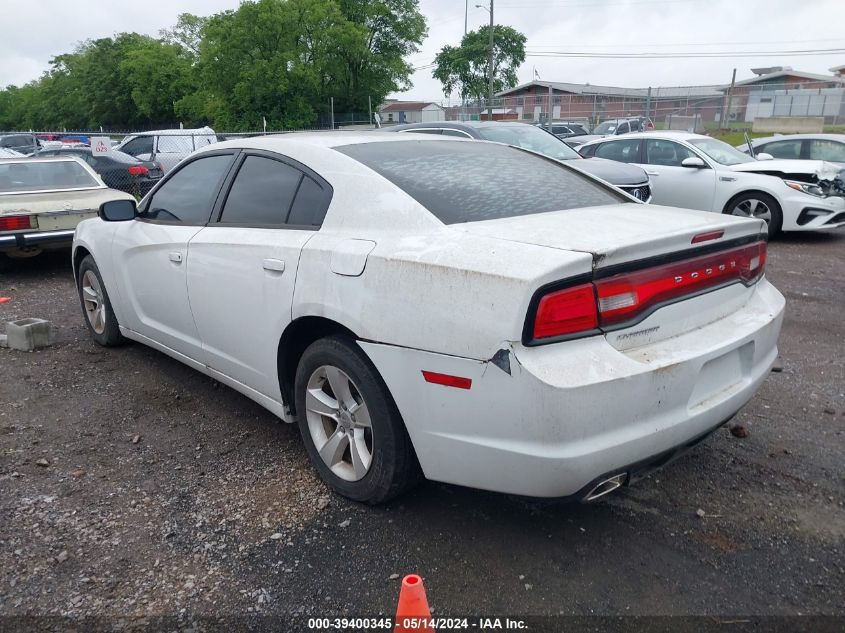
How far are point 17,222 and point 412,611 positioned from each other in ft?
24.9

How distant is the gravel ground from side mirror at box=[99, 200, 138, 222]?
1225 mm

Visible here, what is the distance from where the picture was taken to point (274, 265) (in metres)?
3.09

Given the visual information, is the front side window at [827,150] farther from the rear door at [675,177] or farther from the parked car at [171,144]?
the parked car at [171,144]

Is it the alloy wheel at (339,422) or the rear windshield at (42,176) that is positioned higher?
the rear windshield at (42,176)

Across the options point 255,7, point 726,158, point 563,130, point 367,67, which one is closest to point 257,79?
point 255,7

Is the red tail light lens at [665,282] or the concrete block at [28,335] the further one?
the concrete block at [28,335]

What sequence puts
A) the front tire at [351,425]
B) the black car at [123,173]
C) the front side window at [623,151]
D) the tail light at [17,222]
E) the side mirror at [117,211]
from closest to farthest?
the front tire at [351,425], the side mirror at [117,211], the tail light at [17,222], the front side window at [623,151], the black car at [123,173]

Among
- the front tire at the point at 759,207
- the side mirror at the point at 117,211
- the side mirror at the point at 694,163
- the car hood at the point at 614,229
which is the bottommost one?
the front tire at the point at 759,207

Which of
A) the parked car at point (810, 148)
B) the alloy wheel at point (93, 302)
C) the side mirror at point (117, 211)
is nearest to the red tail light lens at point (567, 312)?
the side mirror at point (117, 211)

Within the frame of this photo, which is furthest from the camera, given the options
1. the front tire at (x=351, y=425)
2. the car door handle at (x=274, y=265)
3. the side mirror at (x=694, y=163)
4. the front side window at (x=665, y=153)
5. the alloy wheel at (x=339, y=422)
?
the front side window at (x=665, y=153)

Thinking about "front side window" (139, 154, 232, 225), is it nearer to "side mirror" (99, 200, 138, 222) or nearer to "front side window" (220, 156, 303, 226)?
"side mirror" (99, 200, 138, 222)

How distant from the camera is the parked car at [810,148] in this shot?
10.6 m

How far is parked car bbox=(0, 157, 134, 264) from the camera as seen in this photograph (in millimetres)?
7621

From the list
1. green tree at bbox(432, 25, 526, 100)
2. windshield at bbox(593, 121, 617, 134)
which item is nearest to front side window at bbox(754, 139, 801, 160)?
windshield at bbox(593, 121, 617, 134)
